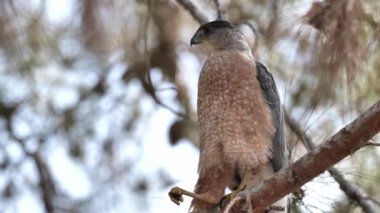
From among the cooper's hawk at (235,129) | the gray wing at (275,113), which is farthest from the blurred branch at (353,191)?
the cooper's hawk at (235,129)

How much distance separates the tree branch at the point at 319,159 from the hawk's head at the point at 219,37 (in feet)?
4.42

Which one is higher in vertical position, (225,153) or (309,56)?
(309,56)

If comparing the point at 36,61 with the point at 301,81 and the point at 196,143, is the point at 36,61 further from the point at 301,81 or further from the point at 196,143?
the point at 301,81

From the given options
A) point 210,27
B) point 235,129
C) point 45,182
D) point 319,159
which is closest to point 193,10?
point 210,27

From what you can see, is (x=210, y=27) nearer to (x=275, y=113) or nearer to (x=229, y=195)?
(x=275, y=113)

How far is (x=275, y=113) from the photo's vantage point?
4836mm

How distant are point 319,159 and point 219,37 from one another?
1.63m

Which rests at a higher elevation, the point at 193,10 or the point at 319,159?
the point at 193,10

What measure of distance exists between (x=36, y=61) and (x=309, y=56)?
237 centimetres

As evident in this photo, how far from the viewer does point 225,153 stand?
182 inches

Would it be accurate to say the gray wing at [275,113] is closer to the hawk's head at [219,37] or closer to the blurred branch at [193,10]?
the hawk's head at [219,37]

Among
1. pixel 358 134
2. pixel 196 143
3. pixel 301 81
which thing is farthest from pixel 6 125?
pixel 358 134

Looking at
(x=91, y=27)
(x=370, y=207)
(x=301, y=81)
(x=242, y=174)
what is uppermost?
(x=91, y=27)

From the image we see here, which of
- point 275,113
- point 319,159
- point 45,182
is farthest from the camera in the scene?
point 45,182
